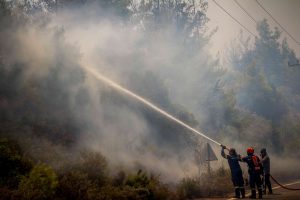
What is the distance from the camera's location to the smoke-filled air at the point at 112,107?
11.8 metres

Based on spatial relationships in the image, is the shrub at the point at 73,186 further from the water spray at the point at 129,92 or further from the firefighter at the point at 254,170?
the water spray at the point at 129,92

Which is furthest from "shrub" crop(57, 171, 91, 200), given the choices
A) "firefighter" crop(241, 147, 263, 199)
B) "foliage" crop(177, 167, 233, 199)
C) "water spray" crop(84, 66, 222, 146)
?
"water spray" crop(84, 66, 222, 146)

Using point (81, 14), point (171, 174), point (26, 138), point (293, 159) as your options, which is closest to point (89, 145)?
point (26, 138)

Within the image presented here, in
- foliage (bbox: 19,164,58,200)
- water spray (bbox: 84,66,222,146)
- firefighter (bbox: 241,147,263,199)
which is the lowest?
foliage (bbox: 19,164,58,200)

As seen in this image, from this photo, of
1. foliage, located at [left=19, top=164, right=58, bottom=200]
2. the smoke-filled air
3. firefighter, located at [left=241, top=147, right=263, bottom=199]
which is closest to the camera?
foliage, located at [left=19, top=164, right=58, bottom=200]

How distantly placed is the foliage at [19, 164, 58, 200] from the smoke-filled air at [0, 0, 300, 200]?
3 cm

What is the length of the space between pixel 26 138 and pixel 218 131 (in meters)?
18.6

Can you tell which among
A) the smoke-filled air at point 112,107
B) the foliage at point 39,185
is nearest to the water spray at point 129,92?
the smoke-filled air at point 112,107

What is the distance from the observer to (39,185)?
9.33 meters

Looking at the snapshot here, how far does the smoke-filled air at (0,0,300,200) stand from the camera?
11.8m

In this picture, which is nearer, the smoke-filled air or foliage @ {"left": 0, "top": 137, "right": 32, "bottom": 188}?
foliage @ {"left": 0, "top": 137, "right": 32, "bottom": 188}

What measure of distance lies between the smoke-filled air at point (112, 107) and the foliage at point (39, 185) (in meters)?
0.03

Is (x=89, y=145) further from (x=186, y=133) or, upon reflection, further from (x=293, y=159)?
(x=293, y=159)

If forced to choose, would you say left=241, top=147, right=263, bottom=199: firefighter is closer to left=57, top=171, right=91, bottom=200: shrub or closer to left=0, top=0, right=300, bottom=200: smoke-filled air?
left=0, top=0, right=300, bottom=200: smoke-filled air
